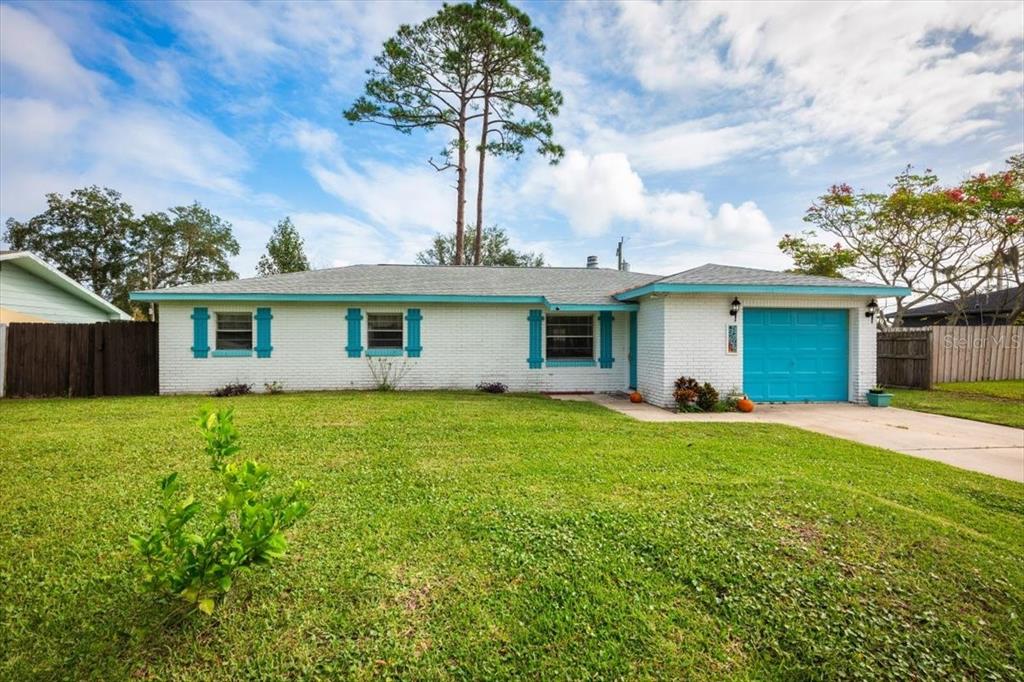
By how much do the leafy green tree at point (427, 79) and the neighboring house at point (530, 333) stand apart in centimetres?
732

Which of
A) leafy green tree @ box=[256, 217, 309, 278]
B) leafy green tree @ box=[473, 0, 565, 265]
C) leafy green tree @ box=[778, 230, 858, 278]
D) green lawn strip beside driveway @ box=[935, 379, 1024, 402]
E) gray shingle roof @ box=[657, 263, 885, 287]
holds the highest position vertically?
leafy green tree @ box=[473, 0, 565, 265]

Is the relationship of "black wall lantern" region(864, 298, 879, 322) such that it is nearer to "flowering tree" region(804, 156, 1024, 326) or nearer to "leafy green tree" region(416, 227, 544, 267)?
"flowering tree" region(804, 156, 1024, 326)

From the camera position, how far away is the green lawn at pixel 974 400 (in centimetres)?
779

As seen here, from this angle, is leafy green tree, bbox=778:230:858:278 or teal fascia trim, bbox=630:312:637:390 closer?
teal fascia trim, bbox=630:312:637:390

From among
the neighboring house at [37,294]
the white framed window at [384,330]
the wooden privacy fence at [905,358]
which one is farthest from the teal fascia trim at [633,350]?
the neighboring house at [37,294]

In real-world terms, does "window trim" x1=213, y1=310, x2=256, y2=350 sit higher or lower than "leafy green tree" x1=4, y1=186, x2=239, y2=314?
lower

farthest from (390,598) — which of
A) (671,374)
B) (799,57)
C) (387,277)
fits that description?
(799,57)

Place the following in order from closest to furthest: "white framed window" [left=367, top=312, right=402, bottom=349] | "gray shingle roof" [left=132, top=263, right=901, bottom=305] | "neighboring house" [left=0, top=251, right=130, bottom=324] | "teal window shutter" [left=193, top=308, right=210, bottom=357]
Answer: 1. "gray shingle roof" [left=132, top=263, right=901, bottom=305]
2. "teal window shutter" [left=193, top=308, right=210, bottom=357]
3. "white framed window" [left=367, top=312, right=402, bottom=349]
4. "neighboring house" [left=0, top=251, right=130, bottom=324]

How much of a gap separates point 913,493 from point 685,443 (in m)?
2.23

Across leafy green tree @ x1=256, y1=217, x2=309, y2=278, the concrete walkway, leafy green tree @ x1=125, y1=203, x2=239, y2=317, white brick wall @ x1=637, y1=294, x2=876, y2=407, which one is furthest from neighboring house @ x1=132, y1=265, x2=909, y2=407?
leafy green tree @ x1=125, y1=203, x2=239, y2=317

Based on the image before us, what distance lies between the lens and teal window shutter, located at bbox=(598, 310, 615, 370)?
11.4 metres

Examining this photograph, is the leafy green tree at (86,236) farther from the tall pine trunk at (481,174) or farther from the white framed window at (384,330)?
the white framed window at (384,330)

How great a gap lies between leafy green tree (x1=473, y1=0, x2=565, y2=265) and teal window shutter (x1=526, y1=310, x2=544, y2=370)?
7758 millimetres

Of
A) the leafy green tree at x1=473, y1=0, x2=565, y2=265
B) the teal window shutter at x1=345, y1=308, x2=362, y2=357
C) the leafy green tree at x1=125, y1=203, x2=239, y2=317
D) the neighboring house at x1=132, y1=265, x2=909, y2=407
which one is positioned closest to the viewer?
the neighboring house at x1=132, y1=265, x2=909, y2=407
